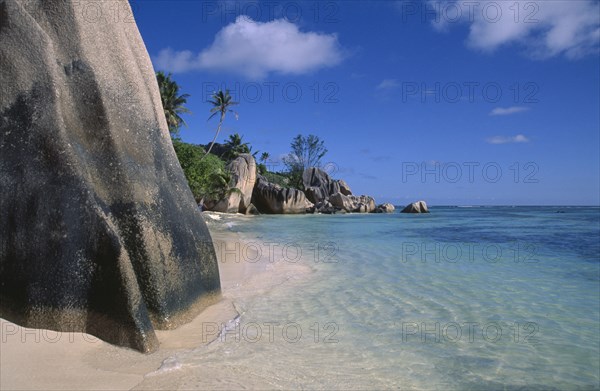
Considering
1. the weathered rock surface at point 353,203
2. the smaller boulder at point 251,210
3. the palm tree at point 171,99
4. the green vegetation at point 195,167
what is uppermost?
the palm tree at point 171,99

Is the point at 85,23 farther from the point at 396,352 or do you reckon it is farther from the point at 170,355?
the point at 396,352

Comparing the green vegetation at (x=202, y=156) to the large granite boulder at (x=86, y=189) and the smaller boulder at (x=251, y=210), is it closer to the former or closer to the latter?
the smaller boulder at (x=251, y=210)

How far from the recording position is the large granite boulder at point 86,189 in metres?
3.74

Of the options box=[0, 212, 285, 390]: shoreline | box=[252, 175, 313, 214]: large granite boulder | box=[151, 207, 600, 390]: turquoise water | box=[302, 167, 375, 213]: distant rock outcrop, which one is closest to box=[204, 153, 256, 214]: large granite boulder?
box=[252, 175, 313, 214]: large granite boulder

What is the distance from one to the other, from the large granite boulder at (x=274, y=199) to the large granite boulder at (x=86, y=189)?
3942 cm

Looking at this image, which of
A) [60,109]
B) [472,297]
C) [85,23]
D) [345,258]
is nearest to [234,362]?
[60,109]

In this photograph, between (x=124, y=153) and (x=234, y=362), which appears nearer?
(x=234, y=362)

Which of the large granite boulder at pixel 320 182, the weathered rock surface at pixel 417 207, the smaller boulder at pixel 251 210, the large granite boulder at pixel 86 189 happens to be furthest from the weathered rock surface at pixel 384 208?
the large granite boulder at pixel 86 189

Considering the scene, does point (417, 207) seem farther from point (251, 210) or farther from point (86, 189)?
point (86, 189)

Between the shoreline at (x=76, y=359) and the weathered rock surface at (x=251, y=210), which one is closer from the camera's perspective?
the shoreline at (x=76, y=359)

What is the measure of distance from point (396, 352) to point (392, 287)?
10.5 feet

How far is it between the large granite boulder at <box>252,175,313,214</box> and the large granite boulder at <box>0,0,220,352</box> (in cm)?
3942

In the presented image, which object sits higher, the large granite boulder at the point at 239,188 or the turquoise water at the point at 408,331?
the large granite boulder at the point at 239,188

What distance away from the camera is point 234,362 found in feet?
13.0
